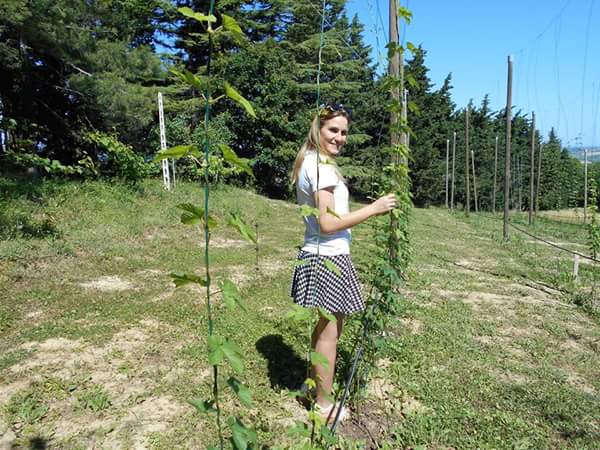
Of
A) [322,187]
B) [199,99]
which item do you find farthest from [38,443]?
Answer: [199,99]

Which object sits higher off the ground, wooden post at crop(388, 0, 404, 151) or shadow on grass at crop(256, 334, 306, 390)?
wooden post at crop(388, 0, 404, 151)

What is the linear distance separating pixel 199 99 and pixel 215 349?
15264 millimetres

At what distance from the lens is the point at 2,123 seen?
14.0 ft

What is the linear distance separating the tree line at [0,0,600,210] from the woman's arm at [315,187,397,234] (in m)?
0.36

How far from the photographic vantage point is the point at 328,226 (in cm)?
163

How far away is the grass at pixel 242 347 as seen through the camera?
219 cm

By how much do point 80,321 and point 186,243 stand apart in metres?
2.90

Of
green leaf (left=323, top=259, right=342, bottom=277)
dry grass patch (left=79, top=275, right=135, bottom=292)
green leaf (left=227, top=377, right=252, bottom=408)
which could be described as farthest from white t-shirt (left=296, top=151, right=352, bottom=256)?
dry grass patch (left=79, top=275, right=135, bottom=292)

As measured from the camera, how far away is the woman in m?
1.65

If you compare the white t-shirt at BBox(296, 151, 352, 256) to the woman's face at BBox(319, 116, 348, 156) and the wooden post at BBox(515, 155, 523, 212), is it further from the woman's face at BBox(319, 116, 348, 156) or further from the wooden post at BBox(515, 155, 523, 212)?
the wooden post at BBox(515, 155, 523, 212)

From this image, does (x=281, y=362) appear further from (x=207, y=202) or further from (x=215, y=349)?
(x=207, y=202)

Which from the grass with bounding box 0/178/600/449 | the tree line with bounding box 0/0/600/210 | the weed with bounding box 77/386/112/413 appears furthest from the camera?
the tree line with bounding box 0/0/600/210

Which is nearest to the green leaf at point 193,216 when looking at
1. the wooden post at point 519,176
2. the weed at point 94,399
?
the weed at point 94,399

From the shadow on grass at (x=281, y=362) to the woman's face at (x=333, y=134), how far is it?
157cm
